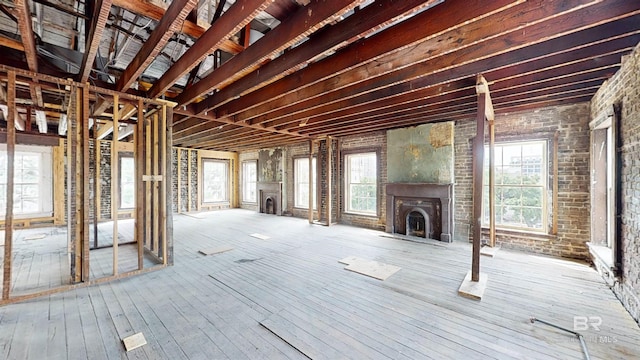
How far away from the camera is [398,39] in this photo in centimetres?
235

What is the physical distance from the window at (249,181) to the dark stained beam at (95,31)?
743cm

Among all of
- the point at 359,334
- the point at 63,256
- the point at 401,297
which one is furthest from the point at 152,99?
the point at 401,297

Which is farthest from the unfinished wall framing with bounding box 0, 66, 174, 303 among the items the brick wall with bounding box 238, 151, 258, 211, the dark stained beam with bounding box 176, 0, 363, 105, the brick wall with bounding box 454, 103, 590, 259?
the brick wall with bounding box 454, 103, 590, 259

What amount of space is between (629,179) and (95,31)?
5.51 metres

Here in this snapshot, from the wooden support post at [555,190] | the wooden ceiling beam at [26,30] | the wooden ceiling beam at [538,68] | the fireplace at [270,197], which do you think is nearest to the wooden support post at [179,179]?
the fireplace at [270,197]

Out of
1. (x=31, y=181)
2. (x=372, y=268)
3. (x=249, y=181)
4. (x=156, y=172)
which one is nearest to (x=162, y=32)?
(x=156, y=172)

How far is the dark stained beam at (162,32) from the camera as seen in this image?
1956 millimetres

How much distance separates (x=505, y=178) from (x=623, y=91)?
228 cm

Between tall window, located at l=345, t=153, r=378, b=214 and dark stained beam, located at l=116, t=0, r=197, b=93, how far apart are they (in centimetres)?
529

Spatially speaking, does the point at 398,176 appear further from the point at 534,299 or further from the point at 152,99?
the point at 152,99

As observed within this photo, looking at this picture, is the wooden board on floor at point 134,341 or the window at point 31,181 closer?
the wooden board on floor at point 134,341

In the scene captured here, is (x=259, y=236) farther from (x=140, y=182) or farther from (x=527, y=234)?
(x=527, y=234)

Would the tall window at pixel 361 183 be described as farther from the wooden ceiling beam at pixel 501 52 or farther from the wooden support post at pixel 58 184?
the wooden support post at pixel 58 184

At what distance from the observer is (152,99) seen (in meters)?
3.73
